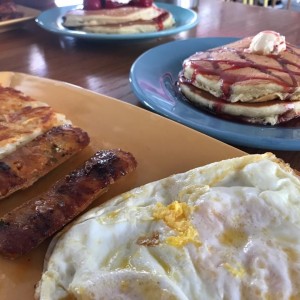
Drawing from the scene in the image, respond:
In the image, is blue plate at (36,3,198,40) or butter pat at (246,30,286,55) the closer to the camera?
butter pat at (246,30,286,55)

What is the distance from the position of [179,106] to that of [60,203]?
633 millimetres

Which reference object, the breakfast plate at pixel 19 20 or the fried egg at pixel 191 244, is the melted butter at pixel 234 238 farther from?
the breakfast plate at pixel 19 20

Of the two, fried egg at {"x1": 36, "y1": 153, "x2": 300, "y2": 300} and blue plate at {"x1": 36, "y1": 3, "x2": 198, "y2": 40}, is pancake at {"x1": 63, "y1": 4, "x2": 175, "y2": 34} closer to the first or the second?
blue plate at {"x1": 36, "y1": 3, "x2": 198, "y2": 40}

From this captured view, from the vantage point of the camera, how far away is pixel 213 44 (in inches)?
78.4

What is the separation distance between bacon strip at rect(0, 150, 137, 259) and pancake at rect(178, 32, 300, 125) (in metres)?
0.50

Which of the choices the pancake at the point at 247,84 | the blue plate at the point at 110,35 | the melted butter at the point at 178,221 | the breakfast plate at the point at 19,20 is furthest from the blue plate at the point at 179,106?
the breakfast plate at the point at 19,20

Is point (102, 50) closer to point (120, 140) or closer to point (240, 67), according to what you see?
point (240, 67)

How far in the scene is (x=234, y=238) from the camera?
76cm

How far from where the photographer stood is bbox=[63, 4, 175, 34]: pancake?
2.16 meters

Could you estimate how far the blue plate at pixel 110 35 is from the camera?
202 centimetres

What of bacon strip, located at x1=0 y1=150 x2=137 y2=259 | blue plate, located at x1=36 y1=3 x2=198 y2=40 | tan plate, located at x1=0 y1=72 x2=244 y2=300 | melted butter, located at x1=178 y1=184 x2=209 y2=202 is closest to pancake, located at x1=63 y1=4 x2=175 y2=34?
blue plate, located at x1=36 y1=3 x2=198 y2=40

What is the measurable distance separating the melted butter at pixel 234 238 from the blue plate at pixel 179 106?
1.58 feet

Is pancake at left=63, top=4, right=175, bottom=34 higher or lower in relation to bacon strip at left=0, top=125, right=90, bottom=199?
higher

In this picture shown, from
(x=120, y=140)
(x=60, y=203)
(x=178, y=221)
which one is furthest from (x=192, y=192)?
(x=120, y=140)
